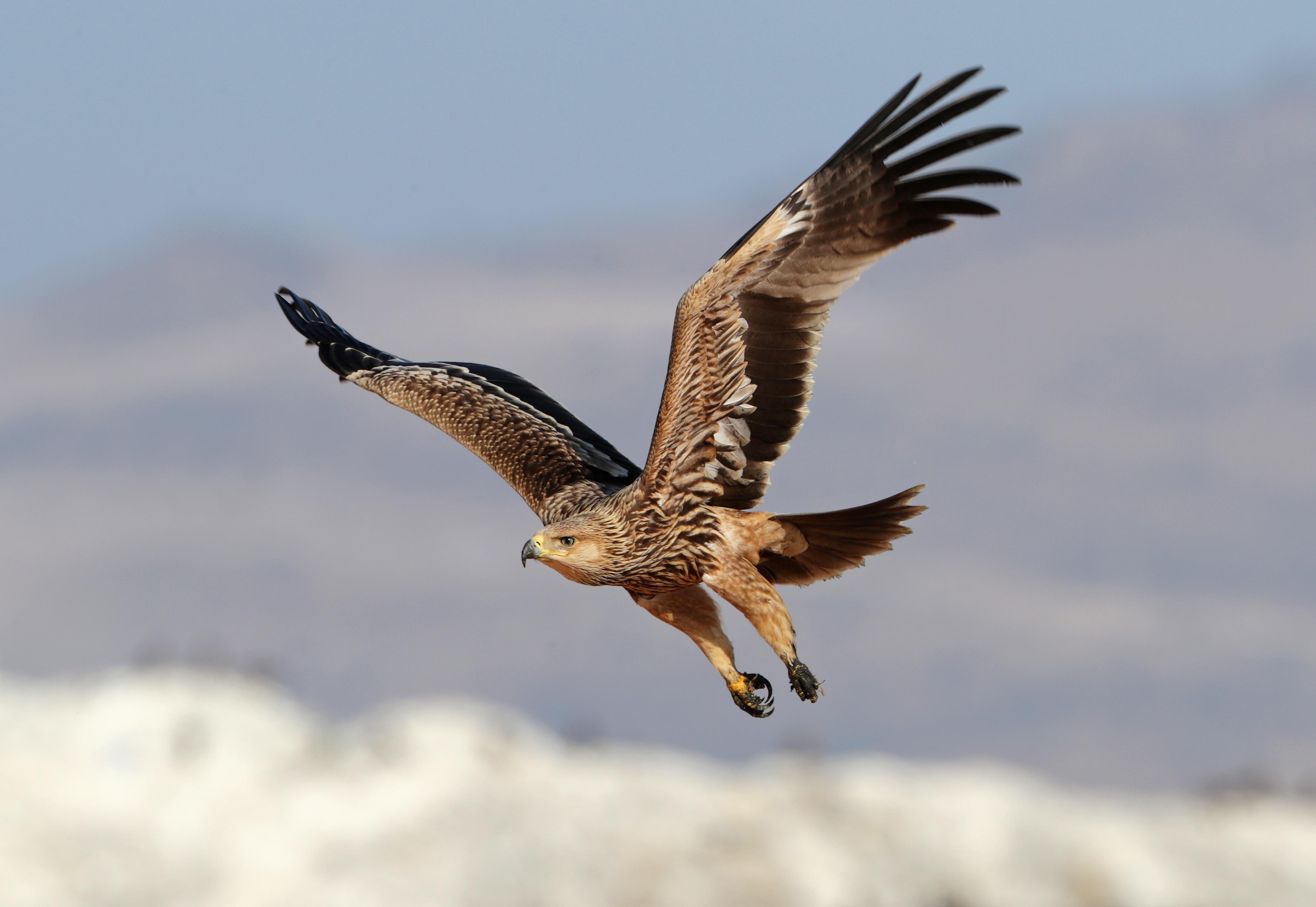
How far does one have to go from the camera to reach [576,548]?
34.2 feet

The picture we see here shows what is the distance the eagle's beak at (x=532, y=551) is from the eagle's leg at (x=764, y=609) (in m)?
1.13

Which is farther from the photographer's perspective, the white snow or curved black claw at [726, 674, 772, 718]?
the white snow

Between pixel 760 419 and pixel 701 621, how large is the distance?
1.48 metres

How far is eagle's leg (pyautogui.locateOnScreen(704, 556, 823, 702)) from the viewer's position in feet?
33.2

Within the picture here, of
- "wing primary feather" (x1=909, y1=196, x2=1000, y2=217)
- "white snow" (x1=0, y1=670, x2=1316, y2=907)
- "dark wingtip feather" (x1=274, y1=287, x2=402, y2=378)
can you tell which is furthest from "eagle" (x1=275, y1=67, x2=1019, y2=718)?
"white snow" (x1=0, y1=670, x2=1316, y2=907)

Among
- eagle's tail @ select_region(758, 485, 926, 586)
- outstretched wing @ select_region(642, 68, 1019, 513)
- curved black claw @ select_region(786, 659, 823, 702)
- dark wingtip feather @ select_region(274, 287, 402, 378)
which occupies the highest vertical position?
dark wingtip feather @ select_region(274, 287, 402, 378)

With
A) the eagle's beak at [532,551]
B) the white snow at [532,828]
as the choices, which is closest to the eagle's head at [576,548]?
the eagle's beak at [532,551]

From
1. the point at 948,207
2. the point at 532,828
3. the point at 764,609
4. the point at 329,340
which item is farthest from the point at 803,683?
the point at 532,828

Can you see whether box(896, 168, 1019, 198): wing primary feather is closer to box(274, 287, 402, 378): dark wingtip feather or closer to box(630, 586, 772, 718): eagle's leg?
box(630, 586, 772, 718): eagle's leg

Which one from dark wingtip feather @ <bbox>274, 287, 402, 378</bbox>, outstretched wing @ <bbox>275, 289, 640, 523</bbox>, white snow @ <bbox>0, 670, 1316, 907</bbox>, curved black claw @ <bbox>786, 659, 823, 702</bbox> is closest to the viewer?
curved black claw @ <bbox>786, 659, 823, 702</bbox>

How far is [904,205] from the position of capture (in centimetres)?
1060

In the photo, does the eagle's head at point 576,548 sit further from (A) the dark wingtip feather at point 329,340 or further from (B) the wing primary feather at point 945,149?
(A) the dark wingtip feather at point 329,340

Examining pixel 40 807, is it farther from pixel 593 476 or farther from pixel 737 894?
pixel 593 476

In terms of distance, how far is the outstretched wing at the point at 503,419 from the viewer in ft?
42.3
